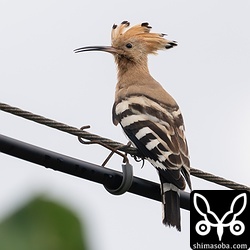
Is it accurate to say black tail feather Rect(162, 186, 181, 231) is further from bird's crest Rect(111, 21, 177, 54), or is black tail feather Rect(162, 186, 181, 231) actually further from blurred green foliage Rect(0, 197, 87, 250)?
bird's crest Rect(111, 21, 177, 54)

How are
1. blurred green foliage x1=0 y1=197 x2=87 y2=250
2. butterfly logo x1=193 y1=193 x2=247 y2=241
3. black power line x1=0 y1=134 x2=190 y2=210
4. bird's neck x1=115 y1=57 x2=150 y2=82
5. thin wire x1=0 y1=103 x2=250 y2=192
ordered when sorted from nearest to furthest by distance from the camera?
blurred green foliage x1=0 y1=197 x2=87 y2=250
black power line x1=0 y1=134 x2=190 y2=210
thin wire x1=0 y1=103 x2=250 y2=192
butterfly logo x1=193 y1=193 x2=247 y2=241
bird's neck x1=115 y1=57 x2=150 y2=82

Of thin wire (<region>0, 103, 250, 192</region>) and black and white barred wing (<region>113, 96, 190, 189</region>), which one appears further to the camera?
black and white barred wing (<region>113, 96, 190, 189</region>)

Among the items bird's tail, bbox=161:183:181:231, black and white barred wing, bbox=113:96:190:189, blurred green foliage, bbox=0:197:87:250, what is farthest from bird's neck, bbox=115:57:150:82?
blurred green foliage, bbox=0:197:87:250

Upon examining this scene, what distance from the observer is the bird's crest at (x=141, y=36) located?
21.2 feet

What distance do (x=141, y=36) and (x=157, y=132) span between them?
220 centimetres

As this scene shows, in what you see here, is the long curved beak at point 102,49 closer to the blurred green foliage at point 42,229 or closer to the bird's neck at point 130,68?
the bird's neck at point 130,68

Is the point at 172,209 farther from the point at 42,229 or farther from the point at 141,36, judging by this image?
the point at 141,36

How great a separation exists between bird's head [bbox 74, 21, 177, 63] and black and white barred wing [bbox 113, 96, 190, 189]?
118 cm

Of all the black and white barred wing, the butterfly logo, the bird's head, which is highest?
the bird's head

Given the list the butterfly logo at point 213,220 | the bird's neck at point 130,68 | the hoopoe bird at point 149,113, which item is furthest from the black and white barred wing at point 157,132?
the bird's neck at point 130,68

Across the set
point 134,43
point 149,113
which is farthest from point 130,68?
point 149,113

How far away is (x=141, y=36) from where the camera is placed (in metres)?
6.53

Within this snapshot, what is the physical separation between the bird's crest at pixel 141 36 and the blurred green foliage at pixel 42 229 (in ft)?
14.0

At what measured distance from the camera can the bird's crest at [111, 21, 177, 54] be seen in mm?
6465
